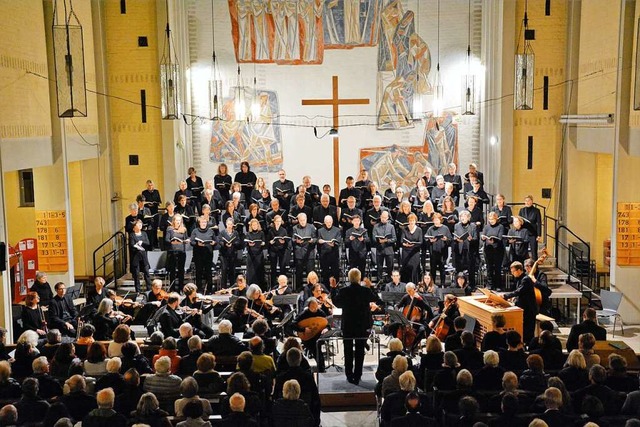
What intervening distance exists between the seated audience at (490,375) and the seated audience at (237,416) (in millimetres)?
2572

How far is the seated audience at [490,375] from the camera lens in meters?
9.30

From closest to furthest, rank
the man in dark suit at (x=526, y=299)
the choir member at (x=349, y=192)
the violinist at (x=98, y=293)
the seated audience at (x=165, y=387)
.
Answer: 1. the seated audience at (x=165, y=387)
2. the man in dark suit at (x=526, y=299)
3. the violinist at (x=98, y=293)
4. the choir member at (x=349, y=192)

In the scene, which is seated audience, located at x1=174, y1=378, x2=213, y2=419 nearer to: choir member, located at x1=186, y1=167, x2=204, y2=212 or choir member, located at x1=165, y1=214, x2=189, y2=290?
choir member, located at x1=165, y1=214, x2=189, y2=290

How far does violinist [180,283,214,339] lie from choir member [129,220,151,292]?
3.19m

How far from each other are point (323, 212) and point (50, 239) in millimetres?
5392

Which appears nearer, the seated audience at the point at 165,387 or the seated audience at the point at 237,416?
the seated audience at the point at 237,416

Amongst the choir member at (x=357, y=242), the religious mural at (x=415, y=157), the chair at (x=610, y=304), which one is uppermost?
the religious mural at (x=415, y=157)

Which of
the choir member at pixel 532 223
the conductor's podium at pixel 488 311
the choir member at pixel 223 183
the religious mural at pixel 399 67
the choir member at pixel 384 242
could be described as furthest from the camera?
the religious mural at pixel 399 67

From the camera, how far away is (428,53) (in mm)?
21547

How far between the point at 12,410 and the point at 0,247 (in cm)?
641

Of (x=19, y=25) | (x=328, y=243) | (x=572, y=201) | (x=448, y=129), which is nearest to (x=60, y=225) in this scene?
(x=19, y=25)

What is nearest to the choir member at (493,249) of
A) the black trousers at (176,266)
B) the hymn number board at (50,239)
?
the black trousers at (176,266)

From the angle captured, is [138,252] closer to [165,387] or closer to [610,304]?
[165,387]

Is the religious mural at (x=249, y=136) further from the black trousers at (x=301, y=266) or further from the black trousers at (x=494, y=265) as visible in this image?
the black trousers at (x=494, y=265)
